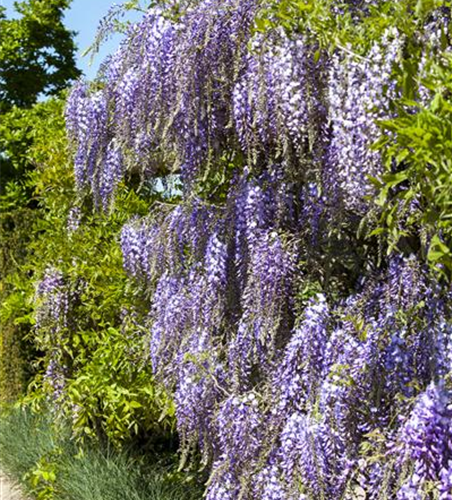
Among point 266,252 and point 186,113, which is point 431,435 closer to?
point 266,252

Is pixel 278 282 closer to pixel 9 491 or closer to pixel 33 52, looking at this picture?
pixel 9 491

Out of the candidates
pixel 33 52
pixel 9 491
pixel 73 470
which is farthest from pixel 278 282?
pixel 33 52

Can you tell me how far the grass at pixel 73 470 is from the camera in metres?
4.52

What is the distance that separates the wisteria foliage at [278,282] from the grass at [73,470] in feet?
3.43

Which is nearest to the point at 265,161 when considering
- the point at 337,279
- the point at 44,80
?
the point at 337,279

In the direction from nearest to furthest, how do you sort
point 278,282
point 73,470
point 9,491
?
point 278,282 → point 73,470 → point 9,491

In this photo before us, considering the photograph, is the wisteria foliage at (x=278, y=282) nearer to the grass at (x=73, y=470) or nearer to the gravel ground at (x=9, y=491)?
the grass at (x=73, y=470)

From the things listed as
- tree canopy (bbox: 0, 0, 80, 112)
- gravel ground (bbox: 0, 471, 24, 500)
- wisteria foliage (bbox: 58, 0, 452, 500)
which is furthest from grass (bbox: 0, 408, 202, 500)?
tree canopy (bbox: 0, 0, 80, 112)

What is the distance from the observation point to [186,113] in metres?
3.35

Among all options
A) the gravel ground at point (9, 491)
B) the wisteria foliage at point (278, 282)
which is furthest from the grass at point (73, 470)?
the wisteria foliage at point (278, 282)

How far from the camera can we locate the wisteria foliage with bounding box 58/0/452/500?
260 centimetres

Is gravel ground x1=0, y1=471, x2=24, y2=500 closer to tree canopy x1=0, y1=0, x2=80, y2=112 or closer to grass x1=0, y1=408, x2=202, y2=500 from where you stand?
grass x1=0, y1=408, x2=202, y2=500

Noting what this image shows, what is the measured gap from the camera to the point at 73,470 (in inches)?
189

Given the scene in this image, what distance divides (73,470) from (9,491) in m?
1.05
